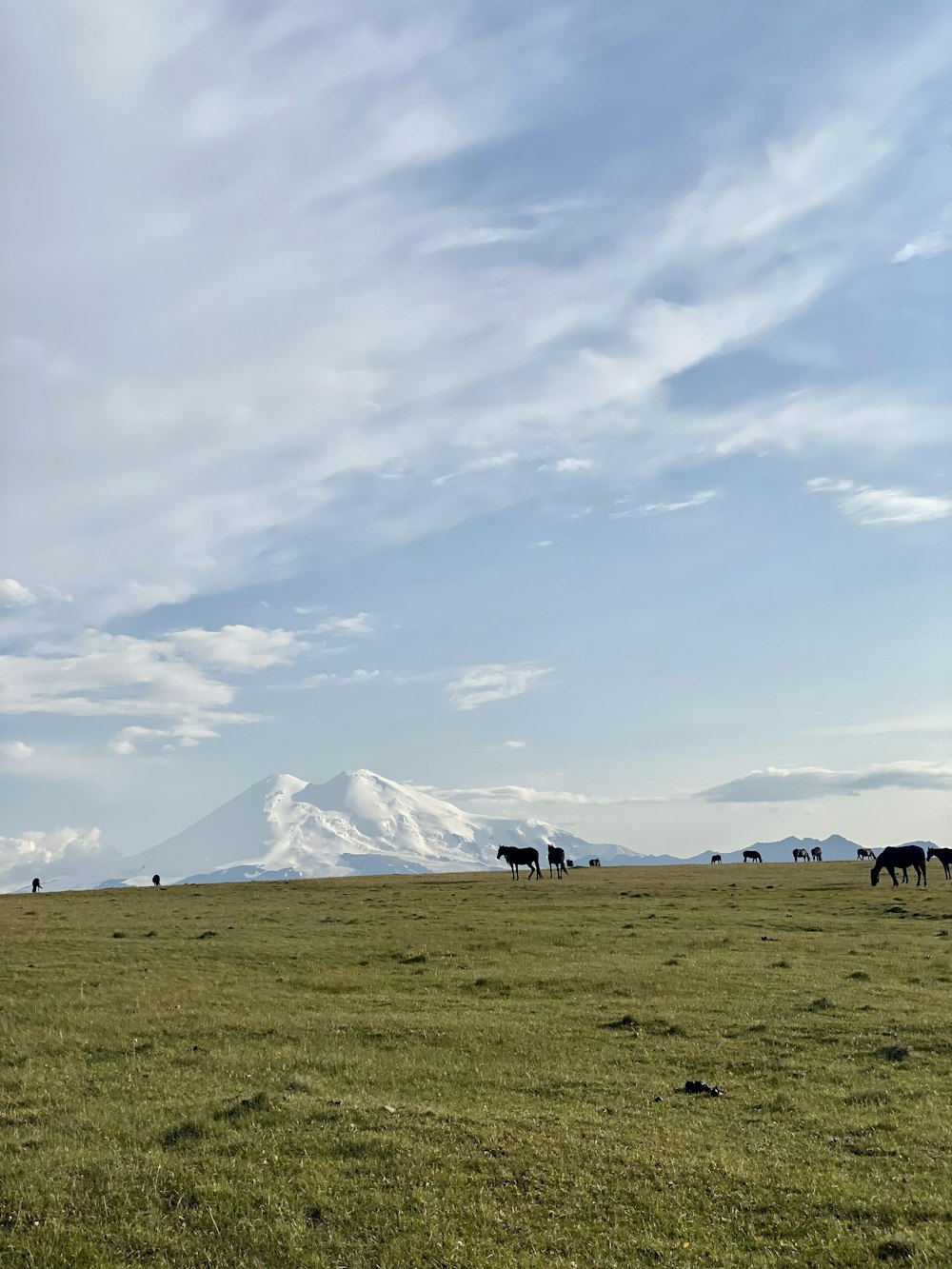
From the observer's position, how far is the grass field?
1133 centimetres

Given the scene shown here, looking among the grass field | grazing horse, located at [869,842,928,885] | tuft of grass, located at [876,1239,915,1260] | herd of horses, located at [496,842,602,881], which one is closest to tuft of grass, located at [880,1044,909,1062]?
the grass field

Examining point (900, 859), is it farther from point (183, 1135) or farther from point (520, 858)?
point (183, 1135)

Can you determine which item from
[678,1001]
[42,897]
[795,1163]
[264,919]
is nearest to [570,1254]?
[795,1163]

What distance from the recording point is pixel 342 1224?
37.9 ft

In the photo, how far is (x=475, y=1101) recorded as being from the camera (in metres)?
16.7

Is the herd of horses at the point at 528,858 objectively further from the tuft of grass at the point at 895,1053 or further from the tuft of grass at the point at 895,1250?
the tuft of grass at the point at 895,1250

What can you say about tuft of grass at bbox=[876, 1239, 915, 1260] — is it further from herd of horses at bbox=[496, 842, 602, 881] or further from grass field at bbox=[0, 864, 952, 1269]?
herd of horses at bbox=[496, 842, 602, 881]

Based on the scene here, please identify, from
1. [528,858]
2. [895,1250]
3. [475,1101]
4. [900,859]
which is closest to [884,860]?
[900,859]

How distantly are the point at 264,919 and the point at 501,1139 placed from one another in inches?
1353

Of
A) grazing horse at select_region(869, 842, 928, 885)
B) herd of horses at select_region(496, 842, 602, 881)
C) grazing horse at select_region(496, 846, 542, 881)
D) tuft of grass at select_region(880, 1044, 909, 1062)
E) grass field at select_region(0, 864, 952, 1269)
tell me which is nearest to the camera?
grass field at select_region(0, 864, 952, 1269)

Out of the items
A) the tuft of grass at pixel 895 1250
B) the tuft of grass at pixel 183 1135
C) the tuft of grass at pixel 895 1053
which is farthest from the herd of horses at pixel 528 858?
the tuft of grass at pixel 895 1250

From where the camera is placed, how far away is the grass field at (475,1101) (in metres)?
11.3

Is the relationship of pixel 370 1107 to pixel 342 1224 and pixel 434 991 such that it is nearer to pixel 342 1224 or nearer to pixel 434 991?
pixel 342 1224

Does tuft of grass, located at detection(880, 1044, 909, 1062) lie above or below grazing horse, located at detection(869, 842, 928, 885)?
below
